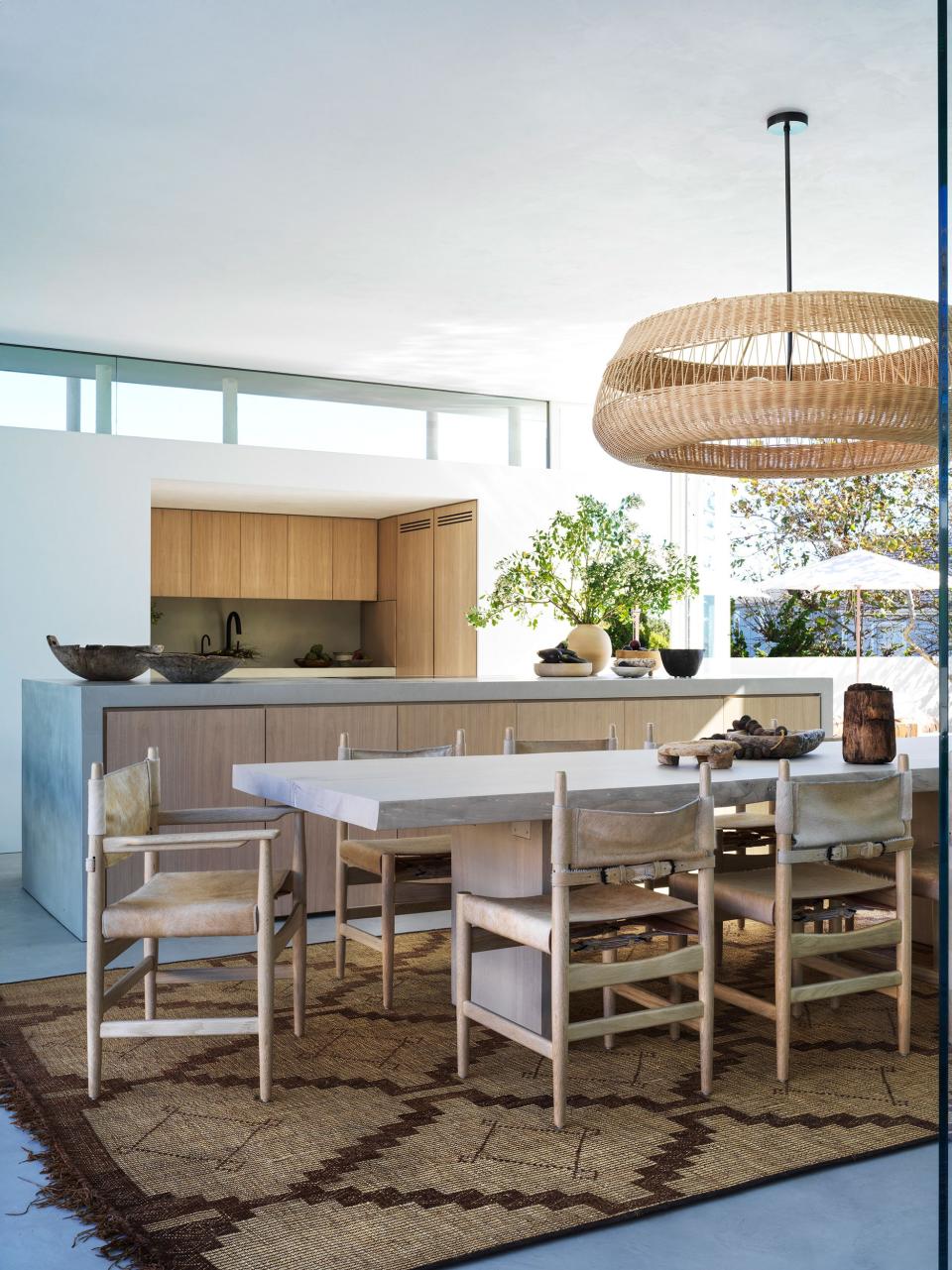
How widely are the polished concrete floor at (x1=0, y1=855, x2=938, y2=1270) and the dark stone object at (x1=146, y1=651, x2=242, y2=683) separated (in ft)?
7.46

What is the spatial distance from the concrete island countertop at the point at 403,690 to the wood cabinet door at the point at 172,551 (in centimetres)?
311

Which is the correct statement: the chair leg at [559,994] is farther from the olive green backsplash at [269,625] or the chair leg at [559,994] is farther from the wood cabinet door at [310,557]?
the olive green backsplash at [269,625]

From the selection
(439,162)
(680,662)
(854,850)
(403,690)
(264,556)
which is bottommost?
(854,850)

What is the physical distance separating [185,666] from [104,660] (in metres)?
0.31

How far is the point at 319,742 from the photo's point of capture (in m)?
4.84

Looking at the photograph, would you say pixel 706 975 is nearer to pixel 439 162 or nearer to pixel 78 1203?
pixel 78 1203

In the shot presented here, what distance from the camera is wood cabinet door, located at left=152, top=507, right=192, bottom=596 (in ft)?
27.8

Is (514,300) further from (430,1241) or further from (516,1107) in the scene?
(430,1241)

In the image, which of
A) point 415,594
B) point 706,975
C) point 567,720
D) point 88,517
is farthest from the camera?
point 415,594

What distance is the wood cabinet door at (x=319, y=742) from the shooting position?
476cm

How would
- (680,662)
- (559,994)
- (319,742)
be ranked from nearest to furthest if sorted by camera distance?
(559,994) < (319,742) < (680,662)

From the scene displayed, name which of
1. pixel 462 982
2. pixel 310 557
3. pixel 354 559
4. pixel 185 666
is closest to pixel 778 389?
pixel 462 982

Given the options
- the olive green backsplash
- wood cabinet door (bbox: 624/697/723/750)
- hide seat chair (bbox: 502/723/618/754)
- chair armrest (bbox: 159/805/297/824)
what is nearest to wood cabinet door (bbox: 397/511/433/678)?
the olive green backsplash

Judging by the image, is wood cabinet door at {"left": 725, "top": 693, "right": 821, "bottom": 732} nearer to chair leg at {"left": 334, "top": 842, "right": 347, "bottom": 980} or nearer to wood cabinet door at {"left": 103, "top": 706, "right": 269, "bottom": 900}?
wood cabinet door at {"left": 103, "top": 706, "right": 269, "bottom": 900}
